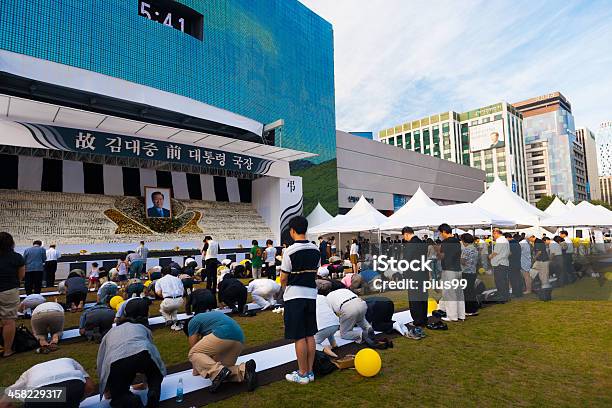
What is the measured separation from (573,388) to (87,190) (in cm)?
1884

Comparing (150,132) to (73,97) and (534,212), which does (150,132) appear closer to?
(73,97)

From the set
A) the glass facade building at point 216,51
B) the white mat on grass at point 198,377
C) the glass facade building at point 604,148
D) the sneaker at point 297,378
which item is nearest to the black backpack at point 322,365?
the sneaker at point 297,378

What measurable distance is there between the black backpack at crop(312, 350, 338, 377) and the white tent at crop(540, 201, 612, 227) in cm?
1364

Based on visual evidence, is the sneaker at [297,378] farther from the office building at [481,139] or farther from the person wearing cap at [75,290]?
the office building at [481,139]

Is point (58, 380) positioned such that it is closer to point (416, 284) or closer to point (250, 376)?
point (250, 376)

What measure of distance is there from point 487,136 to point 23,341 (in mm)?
91102

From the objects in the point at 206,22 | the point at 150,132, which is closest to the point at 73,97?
the point at 150,132

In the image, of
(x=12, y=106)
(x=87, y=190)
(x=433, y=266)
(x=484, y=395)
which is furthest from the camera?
(x=87, y=190)

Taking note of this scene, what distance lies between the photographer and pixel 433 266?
694 centimetres

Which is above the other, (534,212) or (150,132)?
(150,132)

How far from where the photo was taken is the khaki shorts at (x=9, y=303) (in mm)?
4527

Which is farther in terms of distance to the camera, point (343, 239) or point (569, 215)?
point (343, 239)

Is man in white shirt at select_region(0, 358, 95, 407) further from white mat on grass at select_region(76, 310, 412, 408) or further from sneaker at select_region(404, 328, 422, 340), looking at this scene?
sneaker at select_region(404, 328, 422, 340)

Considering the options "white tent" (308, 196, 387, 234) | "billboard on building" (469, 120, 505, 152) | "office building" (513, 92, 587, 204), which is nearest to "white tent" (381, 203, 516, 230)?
"white tent" (308, 196, 387, 234)
